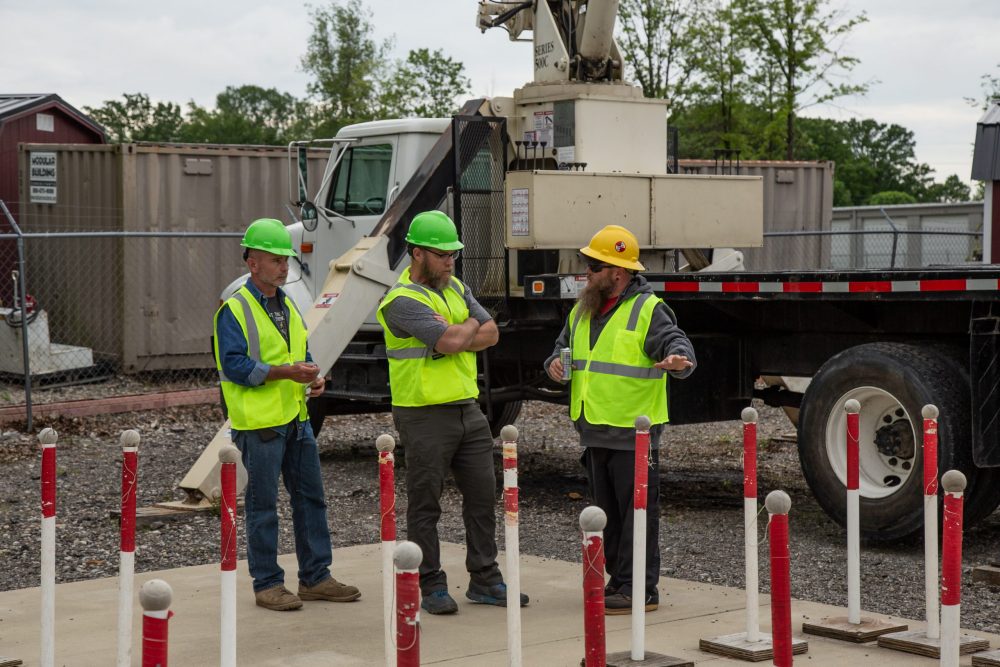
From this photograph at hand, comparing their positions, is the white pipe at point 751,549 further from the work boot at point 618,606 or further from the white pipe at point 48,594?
the white pipe at point 48,594

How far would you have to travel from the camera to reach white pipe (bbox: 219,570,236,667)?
4.43m

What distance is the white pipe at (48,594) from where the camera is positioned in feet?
17.0

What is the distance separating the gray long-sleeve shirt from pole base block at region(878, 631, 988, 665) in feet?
4.79

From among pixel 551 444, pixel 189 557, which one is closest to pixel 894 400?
pixel 189 557

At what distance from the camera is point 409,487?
684 cm

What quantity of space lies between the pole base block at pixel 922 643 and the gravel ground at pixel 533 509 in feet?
2.31

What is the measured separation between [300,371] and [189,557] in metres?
2.47

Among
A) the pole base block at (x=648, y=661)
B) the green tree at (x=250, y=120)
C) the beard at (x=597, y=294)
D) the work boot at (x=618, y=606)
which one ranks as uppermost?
the green tree at (x=250, y=120)

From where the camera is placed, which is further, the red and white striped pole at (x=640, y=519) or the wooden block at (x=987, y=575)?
the wooden block at (x=987, y=575)

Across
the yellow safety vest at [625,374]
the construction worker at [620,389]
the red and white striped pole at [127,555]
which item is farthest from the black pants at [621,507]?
the red and white striped pole at [127,555]

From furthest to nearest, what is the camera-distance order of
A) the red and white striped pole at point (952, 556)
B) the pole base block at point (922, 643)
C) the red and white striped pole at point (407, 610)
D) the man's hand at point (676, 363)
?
1. the man's hand at point (676, 363)
2. the pole base block at point (922, 643)
3. the red and white striped pole at point (952, 556)
4. the red and white striped pole at point (407, 610)

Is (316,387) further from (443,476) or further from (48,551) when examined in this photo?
(48,551)

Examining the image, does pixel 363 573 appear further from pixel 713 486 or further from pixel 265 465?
pixel 713 486

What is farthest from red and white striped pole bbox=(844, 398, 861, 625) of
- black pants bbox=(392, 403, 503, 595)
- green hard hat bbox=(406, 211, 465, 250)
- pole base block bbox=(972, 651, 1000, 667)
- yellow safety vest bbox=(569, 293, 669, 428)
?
green hard hat bbox=(406, 211, 465, 250)
